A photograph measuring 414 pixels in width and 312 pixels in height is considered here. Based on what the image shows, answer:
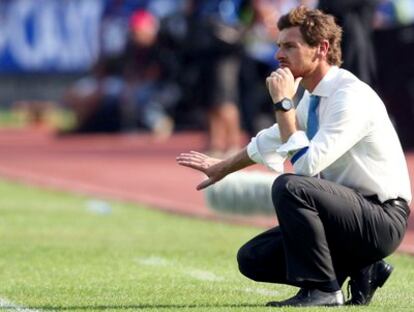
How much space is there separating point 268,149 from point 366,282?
836 mm

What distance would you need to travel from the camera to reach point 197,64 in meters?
22.0

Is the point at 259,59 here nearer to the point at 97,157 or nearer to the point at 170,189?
the point at 97,157

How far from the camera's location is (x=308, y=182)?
24.0 feet

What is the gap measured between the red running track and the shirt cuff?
11.8 feet

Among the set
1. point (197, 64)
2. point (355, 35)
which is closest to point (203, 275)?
point (355, 35)

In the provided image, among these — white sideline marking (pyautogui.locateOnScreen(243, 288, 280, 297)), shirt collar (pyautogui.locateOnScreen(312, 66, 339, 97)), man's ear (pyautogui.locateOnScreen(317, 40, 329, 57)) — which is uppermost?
man's ear (pyautogui.locateOnScreen(317, 40, 329, 57))

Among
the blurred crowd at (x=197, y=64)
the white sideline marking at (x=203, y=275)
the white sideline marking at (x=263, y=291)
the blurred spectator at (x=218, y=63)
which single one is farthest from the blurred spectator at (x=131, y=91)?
the white sideline marking at (x=263, y=291)

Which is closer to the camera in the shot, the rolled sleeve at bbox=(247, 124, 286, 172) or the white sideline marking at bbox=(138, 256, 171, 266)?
the rolled sleeve at bbox=(247, 124, 286, 172)

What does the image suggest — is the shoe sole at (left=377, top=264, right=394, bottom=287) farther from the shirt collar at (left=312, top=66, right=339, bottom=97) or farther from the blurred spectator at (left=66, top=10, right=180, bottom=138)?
the blurred spectator at (left=66, top=10, right=180, bottom=138)

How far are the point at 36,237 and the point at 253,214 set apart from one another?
7.37 ft

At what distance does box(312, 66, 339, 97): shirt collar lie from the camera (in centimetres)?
744

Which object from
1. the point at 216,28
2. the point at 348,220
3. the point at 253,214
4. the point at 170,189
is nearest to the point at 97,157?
the point at 216,28

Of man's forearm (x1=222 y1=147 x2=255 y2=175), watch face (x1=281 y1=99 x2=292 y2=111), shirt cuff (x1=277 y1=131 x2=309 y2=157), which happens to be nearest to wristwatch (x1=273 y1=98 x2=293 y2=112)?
watch face (x1=281 y1=99 x2=292 y2=111)

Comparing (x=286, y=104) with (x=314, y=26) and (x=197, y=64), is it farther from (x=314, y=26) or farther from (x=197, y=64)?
(x=197, y=64)
